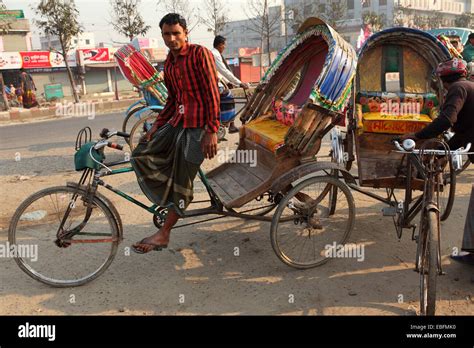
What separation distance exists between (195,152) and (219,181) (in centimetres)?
83

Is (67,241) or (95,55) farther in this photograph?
(95,55)

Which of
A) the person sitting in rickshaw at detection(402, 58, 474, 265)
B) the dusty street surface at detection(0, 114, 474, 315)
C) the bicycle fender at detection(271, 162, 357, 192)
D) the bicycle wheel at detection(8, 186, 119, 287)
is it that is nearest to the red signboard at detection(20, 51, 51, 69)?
the dusty street surface at detection(0, 114, 474, 315)

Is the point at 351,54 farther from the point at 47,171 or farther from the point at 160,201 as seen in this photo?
the point at 47,171

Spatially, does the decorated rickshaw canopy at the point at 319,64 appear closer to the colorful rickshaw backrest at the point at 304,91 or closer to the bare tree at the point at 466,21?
the colorful rickshaw backrest at the point at 304,91

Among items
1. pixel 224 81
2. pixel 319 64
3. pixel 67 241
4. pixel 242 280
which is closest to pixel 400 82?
pixel 319 64

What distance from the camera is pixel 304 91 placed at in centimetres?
456

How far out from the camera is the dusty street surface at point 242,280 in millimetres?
3055

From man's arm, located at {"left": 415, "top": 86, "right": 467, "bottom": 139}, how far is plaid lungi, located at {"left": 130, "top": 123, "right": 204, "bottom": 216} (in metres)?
1.74

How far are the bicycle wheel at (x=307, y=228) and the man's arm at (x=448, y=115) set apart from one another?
31.3 inches

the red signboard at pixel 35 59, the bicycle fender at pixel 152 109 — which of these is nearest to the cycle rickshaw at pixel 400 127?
the bicycle fender at pixel 152 109

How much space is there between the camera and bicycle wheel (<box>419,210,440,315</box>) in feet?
8.84

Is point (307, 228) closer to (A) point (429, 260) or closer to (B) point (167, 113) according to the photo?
(A) point (429, 260)

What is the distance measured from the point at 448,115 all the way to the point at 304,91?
5.49ft
